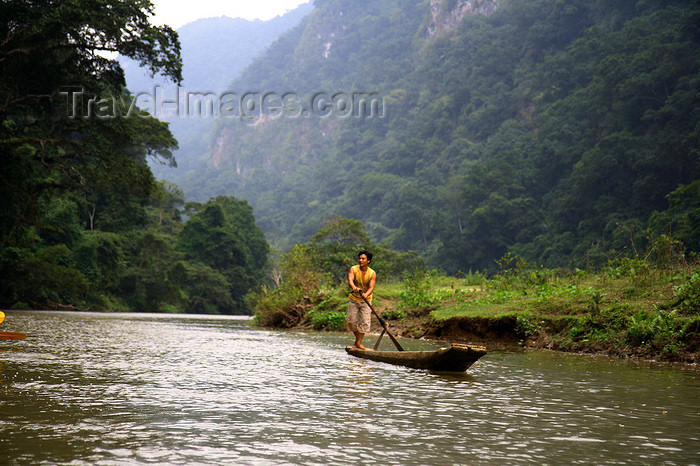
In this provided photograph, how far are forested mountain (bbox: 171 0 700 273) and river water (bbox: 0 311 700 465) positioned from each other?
9.48m

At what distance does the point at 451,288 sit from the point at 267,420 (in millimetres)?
17139

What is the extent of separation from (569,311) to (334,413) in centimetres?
997

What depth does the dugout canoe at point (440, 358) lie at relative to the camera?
9.06 metres

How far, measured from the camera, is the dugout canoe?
9.06m

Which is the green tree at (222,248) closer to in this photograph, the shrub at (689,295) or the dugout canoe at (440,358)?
the dugout canoe at (440,358)

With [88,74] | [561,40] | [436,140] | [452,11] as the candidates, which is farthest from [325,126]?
[88,74]

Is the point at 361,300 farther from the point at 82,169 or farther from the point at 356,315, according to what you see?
the point at 82,169

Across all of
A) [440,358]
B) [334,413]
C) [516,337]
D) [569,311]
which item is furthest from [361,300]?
[334,413]

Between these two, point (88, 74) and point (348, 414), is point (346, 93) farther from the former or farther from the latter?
point (348, 414)

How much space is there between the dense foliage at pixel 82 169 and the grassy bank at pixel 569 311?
1237cm

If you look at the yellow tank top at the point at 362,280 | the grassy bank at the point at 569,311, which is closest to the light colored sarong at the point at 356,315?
the yellow tank top at the point at 362,280

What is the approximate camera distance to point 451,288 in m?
22.3

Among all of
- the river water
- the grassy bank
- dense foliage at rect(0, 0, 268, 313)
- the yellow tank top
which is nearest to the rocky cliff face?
dense foliage at rect(0, 0, 268, 313)

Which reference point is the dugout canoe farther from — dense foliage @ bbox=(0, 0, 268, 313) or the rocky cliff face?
the rocky cliff face
